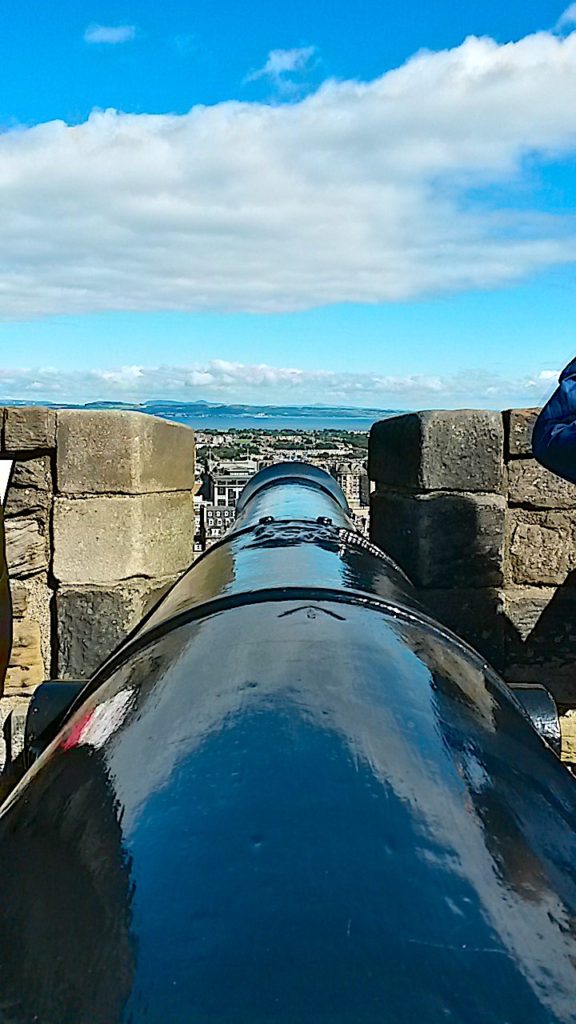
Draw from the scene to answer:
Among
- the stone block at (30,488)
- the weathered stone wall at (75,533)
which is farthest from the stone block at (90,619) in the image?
the stone block at (30,488)

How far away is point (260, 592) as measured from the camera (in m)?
1.77

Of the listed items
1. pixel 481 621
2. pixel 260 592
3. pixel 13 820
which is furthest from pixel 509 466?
pixel 13 820

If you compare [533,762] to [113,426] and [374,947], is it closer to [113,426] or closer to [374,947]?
[374,947]

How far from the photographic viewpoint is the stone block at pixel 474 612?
179 inches

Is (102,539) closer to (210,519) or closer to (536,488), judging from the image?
(210,519)

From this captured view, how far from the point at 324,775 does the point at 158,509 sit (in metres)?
3.62

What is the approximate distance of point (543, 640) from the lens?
180 inches

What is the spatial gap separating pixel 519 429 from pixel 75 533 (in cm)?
206

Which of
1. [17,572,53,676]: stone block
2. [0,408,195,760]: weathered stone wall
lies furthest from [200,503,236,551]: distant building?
[17,572,53,676]: stone block

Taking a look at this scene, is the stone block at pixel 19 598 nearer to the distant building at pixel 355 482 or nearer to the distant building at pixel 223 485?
the distant building at pixel 223 485

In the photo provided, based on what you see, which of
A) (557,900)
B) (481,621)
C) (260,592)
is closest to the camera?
(557,900)

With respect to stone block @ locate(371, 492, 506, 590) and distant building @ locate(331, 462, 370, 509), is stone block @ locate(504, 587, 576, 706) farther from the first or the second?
distant building @ locate(331, 462, 370, 509)

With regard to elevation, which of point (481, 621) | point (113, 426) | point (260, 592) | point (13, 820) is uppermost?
point (113, 426)

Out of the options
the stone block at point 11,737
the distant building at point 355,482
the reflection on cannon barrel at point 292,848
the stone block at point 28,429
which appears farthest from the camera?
the distant building at point 355,482
